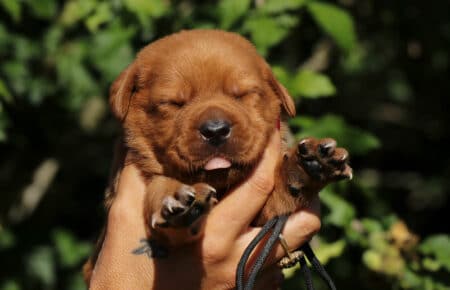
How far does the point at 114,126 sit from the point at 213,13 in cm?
272

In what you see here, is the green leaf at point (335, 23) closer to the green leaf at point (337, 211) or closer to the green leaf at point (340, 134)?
the green leaf at point (340, 134)

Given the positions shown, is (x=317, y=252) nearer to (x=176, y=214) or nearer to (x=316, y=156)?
(x=316, y=156)

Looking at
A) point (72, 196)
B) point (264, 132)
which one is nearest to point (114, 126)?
point (72, 196)

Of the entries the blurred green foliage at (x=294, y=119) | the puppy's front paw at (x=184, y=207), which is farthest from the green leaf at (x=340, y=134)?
the puppy's front paw at (x=184, y=207)

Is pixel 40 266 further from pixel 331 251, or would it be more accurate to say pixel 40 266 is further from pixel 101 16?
pixel 331 251

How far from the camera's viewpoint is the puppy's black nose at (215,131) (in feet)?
10.2

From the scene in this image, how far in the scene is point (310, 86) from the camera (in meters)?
3.91

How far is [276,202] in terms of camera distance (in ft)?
10.8

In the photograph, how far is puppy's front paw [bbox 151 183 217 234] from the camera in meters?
2.75

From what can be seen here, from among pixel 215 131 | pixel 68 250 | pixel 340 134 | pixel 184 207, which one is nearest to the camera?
pixel 184 207

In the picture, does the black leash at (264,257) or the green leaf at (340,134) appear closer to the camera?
the black leash at (264,257)

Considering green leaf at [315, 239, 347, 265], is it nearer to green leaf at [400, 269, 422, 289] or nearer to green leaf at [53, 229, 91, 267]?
green leaf at [400, 269, 422, 289]

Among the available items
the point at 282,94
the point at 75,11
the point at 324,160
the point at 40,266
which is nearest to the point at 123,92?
the point at 282,94

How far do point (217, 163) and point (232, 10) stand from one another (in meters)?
1.14
